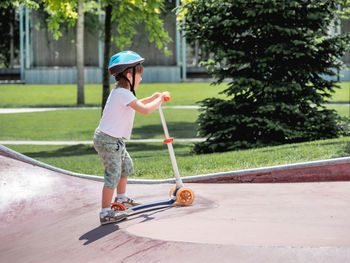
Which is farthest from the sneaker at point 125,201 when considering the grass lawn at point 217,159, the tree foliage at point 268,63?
the tree foliage at point 268,63

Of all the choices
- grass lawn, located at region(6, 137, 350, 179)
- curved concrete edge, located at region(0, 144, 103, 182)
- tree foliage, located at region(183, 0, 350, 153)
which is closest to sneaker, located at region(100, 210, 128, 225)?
curved concrete edge, located at region(0, 144, 103, 182)

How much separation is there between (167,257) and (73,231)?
1.65 meters

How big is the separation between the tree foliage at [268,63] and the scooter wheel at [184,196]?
18.7ft

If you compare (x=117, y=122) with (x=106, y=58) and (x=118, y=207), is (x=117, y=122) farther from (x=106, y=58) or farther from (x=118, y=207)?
(x=106, y=58)

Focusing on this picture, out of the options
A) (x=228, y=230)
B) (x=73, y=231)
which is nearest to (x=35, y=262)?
(x=73, y=231)

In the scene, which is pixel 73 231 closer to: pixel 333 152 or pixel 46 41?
pixel 333 152

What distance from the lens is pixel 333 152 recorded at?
8.62m

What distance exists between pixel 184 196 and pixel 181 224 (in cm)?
92

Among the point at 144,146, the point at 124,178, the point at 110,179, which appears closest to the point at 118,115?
the point at 110,179

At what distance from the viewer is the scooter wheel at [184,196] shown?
602cm

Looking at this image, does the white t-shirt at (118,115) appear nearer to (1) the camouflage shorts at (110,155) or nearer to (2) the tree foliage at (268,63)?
(1) the camouflage shorts at (110,155)

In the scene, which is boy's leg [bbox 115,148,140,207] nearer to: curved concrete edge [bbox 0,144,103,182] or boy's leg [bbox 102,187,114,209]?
boy's leg [bbox 102,187,114,209]

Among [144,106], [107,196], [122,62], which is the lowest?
[107,196]

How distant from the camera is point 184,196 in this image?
605 cm
